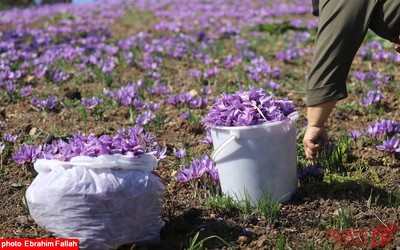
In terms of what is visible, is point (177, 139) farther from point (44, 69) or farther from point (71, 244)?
point (44, 69)

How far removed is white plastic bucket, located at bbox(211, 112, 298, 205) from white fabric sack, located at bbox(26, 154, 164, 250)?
485 millimetres

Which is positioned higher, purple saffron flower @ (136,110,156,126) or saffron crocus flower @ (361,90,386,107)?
saffron crocus flower @ (361,90,386,107)

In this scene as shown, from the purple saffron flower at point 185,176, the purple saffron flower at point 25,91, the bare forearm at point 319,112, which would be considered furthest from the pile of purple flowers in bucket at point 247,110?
the purple saffron flower at point 25,91

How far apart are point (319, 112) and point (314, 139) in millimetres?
201

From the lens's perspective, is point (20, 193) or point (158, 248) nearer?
point (158, 248)

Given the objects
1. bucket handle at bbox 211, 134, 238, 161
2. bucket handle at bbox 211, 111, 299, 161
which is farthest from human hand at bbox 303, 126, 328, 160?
bucket handle at bbox 211, 134, 238, 161

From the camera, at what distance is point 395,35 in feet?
10.0

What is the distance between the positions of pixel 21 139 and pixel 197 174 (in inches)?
61.8

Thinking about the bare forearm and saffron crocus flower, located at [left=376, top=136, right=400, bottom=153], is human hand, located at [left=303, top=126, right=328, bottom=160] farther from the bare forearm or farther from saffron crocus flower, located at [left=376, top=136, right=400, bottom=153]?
saffron crocus flower, located at [left=376, top=136, right=400, bottom=153]

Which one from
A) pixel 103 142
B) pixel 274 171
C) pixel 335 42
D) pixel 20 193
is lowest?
pixel 20 193

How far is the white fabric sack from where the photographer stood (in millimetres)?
2410

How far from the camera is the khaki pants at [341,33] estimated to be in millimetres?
2914

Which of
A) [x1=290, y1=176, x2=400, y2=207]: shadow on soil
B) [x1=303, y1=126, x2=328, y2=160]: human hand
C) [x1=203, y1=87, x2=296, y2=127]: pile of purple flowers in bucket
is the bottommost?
[x1=290, y1=176, x2=400, y2=207]: shadow on soil

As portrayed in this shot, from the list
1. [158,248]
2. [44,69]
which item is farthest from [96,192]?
[44,69]
